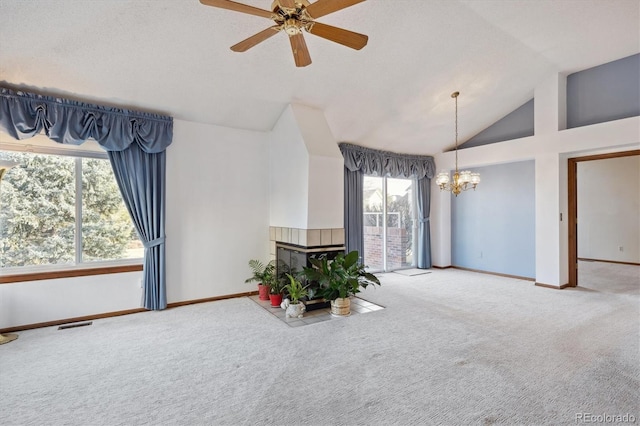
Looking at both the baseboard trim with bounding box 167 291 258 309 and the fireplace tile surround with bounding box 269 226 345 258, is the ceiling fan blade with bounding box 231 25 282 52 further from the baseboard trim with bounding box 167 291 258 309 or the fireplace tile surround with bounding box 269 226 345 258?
the baseboard trim with bounding box 167 291 258 309

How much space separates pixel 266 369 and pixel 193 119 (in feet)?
11.3

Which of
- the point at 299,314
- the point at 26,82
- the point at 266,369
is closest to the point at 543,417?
the point at 266,369

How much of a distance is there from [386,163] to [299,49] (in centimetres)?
415

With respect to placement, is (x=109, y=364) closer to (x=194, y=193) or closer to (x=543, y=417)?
(x=194, y=193)

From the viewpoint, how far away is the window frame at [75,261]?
11.9 ft

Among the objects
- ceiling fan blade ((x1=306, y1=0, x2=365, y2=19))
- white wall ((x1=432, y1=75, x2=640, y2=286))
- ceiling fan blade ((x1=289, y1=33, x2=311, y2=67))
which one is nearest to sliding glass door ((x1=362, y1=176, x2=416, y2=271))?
white wall ((x1=432, y1=75, x2=640, y2=286))

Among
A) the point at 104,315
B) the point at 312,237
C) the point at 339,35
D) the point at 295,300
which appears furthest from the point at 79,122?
the point at 295,300

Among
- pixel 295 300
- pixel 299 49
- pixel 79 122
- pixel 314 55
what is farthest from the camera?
pixel 295 300

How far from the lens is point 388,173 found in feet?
21.6

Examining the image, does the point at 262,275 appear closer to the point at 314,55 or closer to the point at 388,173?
the point at 314,55

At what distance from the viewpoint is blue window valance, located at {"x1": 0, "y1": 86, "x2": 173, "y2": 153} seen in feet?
11.0

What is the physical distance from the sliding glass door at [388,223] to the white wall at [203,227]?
7.63ft

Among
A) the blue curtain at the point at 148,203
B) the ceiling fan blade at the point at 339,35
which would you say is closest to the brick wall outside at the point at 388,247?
the blue curtain at the point at 148,203

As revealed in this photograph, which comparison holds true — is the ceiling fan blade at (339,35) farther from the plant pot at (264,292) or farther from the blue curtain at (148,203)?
the plant pot at (264,292)
